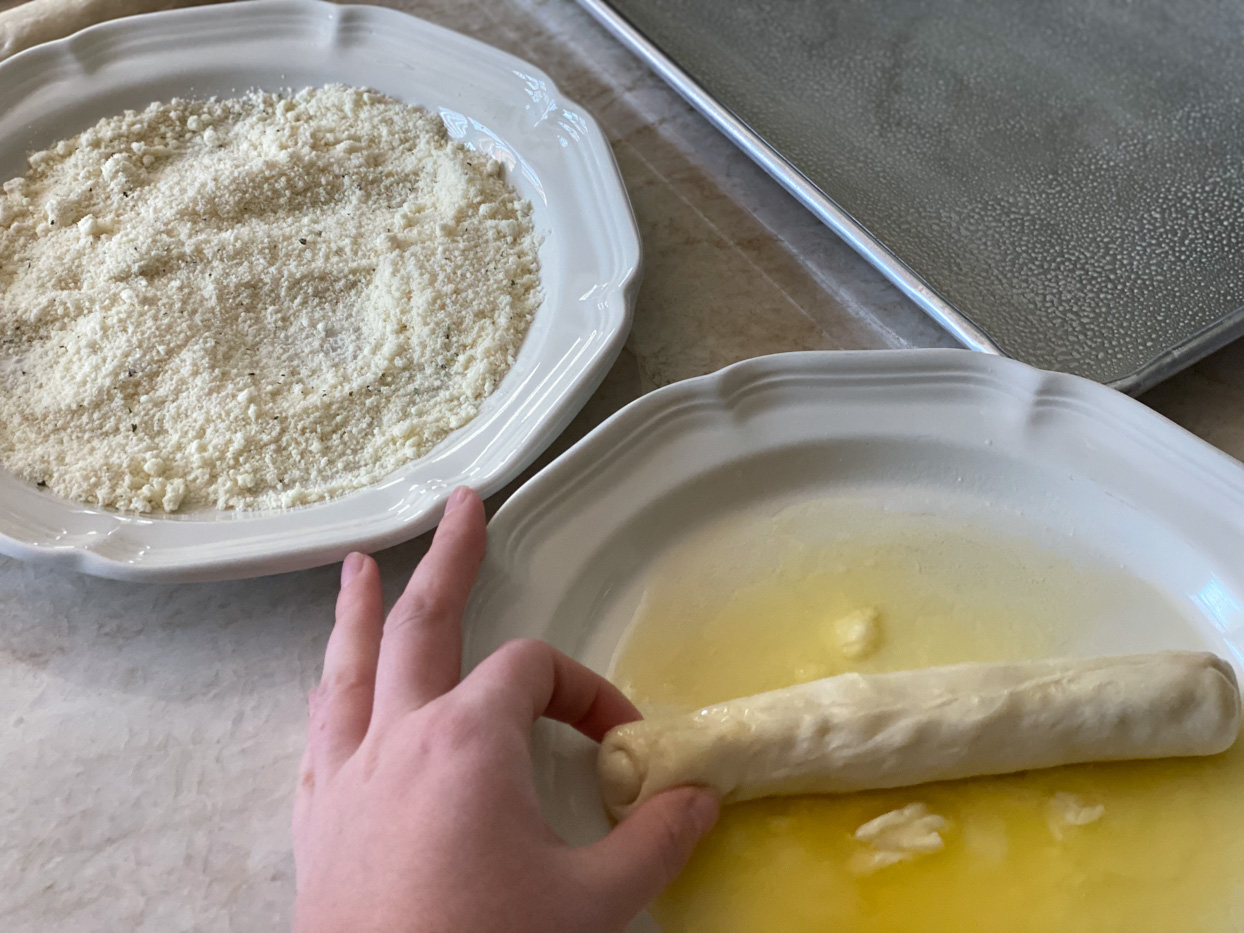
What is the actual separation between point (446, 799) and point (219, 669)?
288mm

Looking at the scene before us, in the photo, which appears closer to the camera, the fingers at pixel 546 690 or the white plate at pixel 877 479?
the fingers at pixel 546 690

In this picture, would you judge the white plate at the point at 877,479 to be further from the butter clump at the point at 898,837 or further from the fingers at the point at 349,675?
the butter clump at the point at 898,837

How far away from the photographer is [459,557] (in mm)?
554

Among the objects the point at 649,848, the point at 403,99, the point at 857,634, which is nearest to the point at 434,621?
the point at 649,848

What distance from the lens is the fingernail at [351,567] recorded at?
565mm

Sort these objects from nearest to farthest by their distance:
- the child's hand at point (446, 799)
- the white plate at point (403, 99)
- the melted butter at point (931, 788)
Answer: the child's hand at point (446, 799), the melted butter at point (931, 788), the white plate at point (403, 99)

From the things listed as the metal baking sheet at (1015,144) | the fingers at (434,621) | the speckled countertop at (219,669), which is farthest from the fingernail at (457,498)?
the metal baking sheet at (1015,144)

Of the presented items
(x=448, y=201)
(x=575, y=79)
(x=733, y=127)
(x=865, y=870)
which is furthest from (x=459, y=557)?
(x=575, y=79)

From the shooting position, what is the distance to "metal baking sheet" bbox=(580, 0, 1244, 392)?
2.52ft

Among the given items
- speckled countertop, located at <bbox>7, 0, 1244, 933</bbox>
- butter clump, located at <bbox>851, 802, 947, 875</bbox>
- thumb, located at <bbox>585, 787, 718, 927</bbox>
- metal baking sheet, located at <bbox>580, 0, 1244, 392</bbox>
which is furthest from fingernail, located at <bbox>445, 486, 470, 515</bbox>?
metal baking sheet, located at <bbox>580, 0, 1244, 392</bbox>

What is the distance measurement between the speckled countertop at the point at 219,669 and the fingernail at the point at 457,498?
0.10 meters

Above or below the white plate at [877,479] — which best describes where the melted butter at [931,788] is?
below

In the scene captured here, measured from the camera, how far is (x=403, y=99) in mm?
954

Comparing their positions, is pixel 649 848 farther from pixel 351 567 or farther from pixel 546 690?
pixel 351 567
